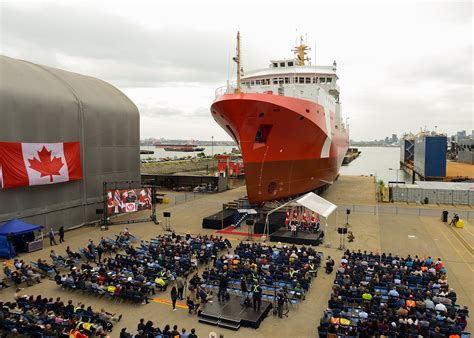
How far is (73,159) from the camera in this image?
24234mm

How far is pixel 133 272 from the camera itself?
14586mm

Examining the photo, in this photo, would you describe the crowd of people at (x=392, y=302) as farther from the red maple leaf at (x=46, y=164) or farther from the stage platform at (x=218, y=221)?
the red maple leaf at (x=46, y=164)

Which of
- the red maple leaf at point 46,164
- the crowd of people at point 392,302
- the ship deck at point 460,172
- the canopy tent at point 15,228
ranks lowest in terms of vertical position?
the crowd of people at point 392,302

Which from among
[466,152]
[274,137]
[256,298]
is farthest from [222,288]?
[466,152]

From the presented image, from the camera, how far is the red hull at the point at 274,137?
23.7 meters

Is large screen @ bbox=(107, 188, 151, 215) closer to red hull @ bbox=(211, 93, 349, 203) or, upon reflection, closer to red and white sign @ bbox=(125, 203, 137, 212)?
red and white sign @ bbox=(125, 203, 137, 212)

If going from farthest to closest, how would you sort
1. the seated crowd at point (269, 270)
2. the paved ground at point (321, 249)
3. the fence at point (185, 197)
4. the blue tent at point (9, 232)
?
the fence at point (185, 197), the blue tent at point (9, 232), the seated crowd at point (269, 270), the paved ground at point (321, 249)

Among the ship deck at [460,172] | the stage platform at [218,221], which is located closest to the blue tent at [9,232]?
the stage platform at [218,221]

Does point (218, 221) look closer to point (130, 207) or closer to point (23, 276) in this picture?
point (130, 207)

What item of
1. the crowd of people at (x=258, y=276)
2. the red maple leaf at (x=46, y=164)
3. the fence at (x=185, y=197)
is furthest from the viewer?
the fence at (x=185, y=197)

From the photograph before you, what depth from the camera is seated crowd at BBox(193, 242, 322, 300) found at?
13.5 metres

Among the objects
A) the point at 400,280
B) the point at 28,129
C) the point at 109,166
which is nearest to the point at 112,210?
the point at 109,166

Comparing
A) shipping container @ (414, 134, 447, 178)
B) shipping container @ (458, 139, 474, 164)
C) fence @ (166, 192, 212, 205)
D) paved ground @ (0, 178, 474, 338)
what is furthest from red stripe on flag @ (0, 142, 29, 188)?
shipping container @ (458, 139, 474, 164)

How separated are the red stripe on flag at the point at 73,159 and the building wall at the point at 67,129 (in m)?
0.47
